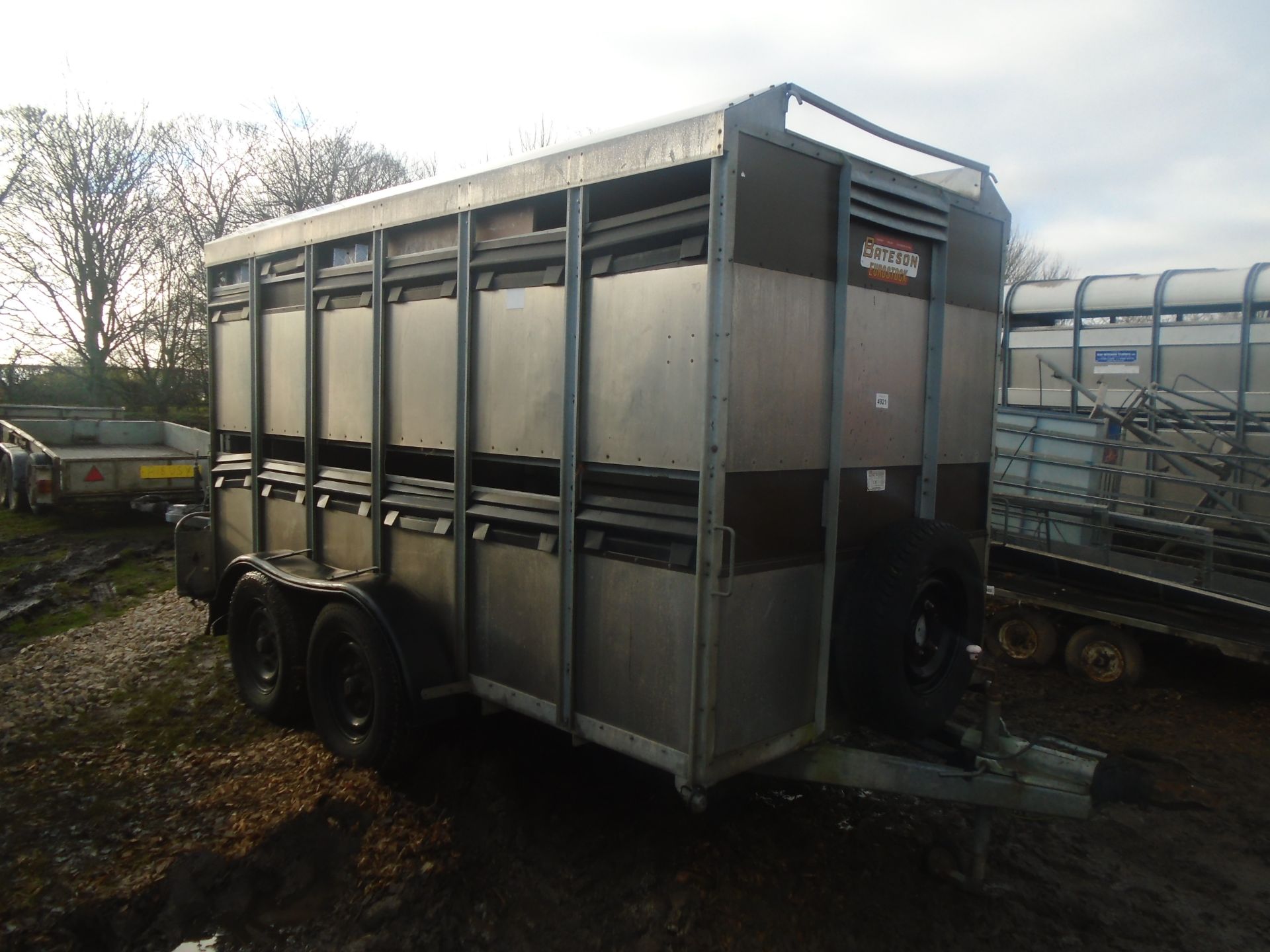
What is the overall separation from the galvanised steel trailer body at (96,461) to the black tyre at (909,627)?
1045 centimetres

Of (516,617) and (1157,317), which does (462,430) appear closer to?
(516,617)

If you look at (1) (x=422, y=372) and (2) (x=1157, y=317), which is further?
(2) (x=1157, y=317)

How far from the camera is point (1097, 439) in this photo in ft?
23.7

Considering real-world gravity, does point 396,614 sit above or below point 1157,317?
below

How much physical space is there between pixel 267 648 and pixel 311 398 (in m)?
1.51

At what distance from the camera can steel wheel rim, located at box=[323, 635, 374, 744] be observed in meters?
4.34

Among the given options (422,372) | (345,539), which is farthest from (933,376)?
(345,539)

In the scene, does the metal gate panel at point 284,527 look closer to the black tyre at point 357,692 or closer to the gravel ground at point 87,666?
the black tyre at point 357,692

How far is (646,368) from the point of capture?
3160 mm

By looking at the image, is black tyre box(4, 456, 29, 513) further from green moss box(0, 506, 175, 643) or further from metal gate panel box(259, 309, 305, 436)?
metal gate panel box(259, 309, 305, 436)

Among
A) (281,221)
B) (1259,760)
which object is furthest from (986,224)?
(281,221)

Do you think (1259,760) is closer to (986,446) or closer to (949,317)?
(986,446)

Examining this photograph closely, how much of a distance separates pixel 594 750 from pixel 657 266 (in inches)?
105

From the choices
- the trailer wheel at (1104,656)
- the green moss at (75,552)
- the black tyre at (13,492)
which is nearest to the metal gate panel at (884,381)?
the trailer wheel at (1104,656)
